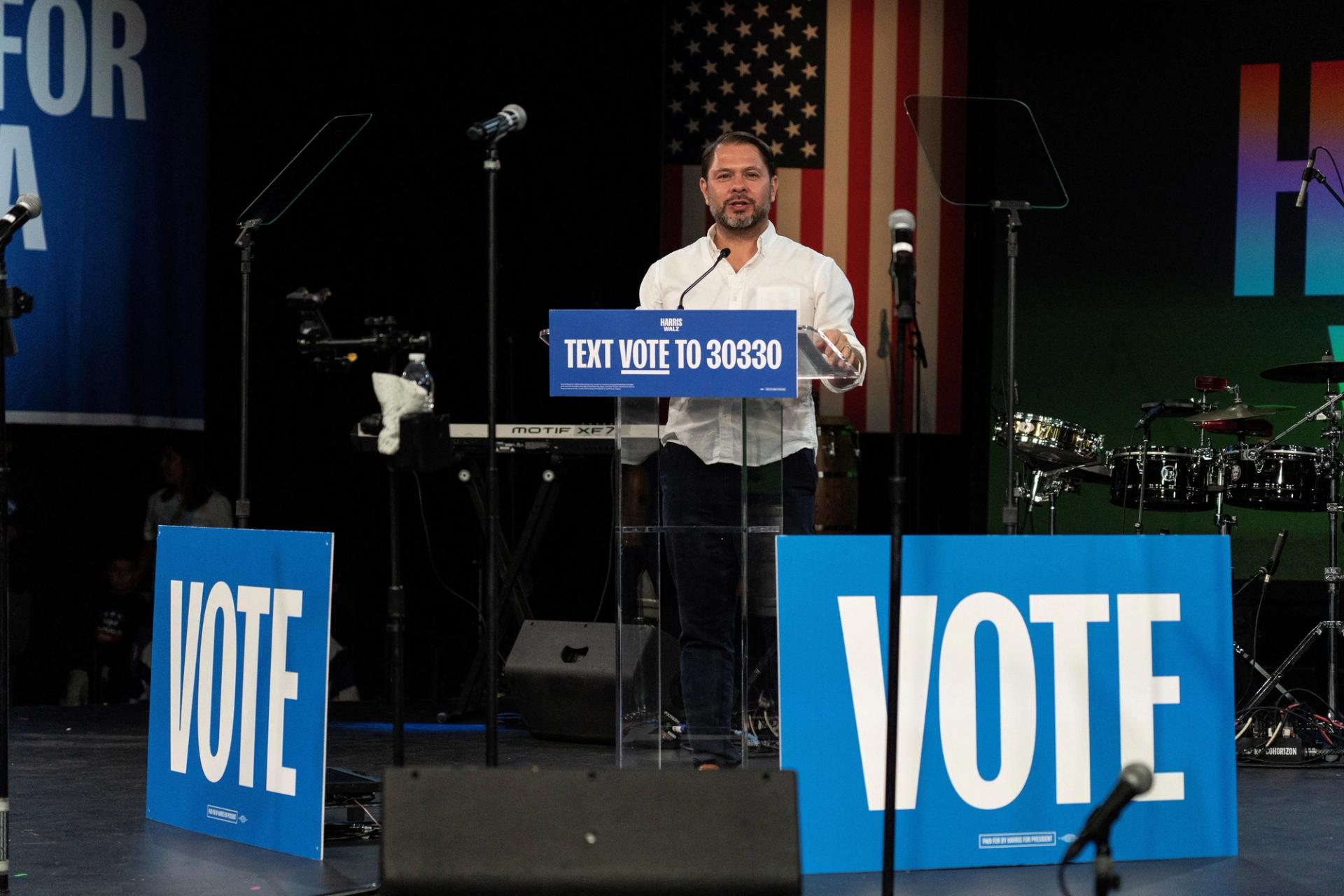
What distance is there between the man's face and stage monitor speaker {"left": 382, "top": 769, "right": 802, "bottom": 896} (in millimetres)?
2294

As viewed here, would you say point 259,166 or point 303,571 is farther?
point 259,166

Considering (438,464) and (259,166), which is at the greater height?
(259,166)

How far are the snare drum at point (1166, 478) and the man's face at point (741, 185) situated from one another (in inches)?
120

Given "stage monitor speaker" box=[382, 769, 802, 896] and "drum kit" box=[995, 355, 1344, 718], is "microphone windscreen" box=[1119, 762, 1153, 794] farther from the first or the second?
"drum kit" box=[995, 355, 1344, 718]

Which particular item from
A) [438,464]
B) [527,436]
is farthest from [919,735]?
[527,436]

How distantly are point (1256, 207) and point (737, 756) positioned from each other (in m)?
5.45

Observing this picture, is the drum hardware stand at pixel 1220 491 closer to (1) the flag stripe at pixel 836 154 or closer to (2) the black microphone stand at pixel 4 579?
(1) the flag stripe at pixel 836 154

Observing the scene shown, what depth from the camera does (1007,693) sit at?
132 inches

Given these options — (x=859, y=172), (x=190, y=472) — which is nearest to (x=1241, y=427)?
(x=859, y=172)

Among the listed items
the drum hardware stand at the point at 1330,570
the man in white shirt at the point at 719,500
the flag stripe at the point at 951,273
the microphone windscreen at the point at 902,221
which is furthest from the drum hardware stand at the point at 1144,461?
the microphone windscreen at the point at 902,221

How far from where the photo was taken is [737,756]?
3.76 m

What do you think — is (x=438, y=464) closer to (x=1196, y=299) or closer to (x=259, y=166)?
(x=259, y=166)

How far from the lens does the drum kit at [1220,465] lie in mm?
5992

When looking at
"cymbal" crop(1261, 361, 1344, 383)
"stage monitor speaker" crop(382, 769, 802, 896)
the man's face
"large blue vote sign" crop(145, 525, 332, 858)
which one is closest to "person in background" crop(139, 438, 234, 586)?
"large blue vote sign" crop(145, 525, 332, 858)
